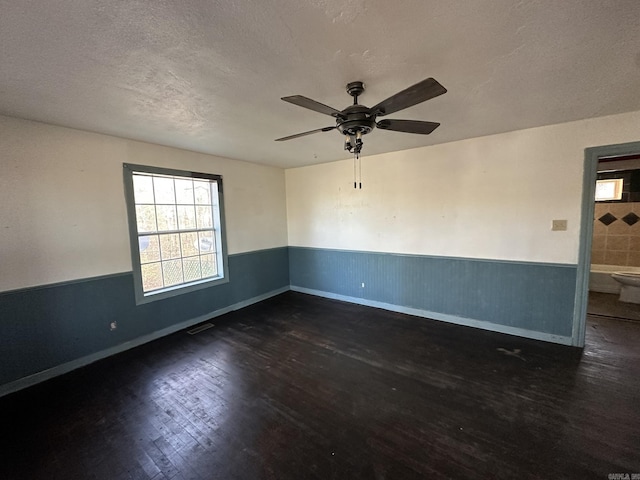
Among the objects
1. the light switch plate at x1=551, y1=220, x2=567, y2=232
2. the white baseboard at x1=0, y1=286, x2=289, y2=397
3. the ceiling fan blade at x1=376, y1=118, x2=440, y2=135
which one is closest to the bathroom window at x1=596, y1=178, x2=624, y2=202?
the light switch plate at x1=551, y1=220, x2=567, y2=232

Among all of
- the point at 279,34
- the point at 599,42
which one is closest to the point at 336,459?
the point at 279,34

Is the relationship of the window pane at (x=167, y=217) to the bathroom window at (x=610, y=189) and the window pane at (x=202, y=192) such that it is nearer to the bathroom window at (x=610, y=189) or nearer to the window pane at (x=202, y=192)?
the window pane at (x=202, y=192)

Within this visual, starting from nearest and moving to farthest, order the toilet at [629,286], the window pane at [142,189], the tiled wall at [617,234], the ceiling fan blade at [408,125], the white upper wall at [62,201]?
1. the ceiling fan blade at [408,125]
2. the white upper wall at [62,201]
3. the window pane at [142,189]
4. the toilet at [629,286]
5. the tiled wall at [617,234]

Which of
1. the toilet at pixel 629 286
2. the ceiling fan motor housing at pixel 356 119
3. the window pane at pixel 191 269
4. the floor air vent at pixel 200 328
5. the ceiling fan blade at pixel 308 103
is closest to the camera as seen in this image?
the ceiling fan blade at pixel 308 103

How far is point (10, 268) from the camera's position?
239cm

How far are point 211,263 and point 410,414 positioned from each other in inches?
137

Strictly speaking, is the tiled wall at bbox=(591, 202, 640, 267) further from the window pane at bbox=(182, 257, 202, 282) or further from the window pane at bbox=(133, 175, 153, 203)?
the window pane at bbox=(133, 175, 153, 203)

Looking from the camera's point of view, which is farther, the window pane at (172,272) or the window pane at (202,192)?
the window pane at (202,192)

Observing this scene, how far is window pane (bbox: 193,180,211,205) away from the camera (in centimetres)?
394

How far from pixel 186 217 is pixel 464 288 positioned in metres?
4.19

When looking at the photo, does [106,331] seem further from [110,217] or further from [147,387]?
[110,217]

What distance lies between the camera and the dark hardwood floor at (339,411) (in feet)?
5.32

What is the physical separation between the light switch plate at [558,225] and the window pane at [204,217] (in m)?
4.70

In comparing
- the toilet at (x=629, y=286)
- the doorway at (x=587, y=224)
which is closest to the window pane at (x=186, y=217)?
the doorway at (x=587, y=224)
